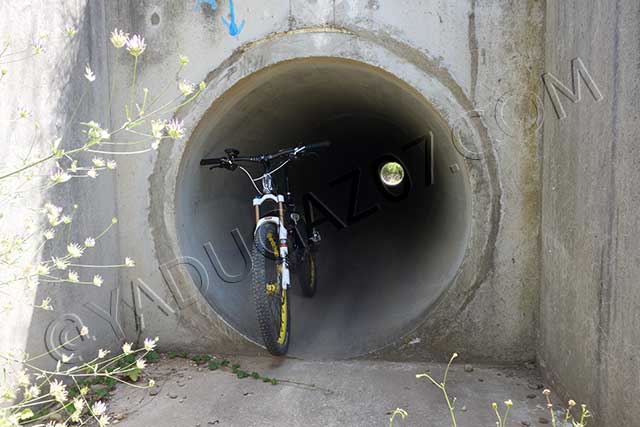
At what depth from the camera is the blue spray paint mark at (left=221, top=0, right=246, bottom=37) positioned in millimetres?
3760

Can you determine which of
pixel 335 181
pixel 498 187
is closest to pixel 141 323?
pixel 498 187

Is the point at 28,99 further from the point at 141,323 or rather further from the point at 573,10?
the point at 573,10

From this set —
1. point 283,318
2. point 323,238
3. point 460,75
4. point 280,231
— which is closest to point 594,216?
point 460,75

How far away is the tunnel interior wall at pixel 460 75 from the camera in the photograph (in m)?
3.47

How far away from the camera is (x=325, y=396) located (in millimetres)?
3201

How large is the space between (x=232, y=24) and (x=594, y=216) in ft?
8.72

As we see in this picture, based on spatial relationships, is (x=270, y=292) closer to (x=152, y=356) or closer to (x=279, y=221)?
(x=279, y=221)

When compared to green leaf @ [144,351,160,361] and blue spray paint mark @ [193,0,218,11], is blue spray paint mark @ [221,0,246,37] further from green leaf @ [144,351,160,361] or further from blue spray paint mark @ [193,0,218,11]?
green leaf @ [144,351,160,361]

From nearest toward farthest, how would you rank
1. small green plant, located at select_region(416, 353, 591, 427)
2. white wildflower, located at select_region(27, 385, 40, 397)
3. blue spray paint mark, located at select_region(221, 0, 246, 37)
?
1. white wildflower, located at select_region(27, 385, 40, 397)
2. small green plant, located at select_region(416, 353, 591, 427)
3. blue spray paint mark, located at select_region(221, 0, 246, 37)

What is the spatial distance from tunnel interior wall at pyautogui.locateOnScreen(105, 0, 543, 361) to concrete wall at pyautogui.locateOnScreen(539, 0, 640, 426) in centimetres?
17

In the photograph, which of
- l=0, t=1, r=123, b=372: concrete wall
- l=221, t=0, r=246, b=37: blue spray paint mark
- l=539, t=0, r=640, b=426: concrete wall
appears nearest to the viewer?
l=539, t=0, r=640, b=426: concrete wall

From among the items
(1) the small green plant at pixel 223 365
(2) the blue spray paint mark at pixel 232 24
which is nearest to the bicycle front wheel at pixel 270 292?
(1) the small green plant at pixel 223 365

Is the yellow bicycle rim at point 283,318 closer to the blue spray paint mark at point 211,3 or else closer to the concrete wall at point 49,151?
the concrete wall at point 49,151

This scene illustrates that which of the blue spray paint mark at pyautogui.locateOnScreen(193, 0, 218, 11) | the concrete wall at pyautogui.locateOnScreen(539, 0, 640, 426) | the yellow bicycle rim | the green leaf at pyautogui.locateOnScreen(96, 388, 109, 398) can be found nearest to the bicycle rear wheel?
the yellow bicycle rim
